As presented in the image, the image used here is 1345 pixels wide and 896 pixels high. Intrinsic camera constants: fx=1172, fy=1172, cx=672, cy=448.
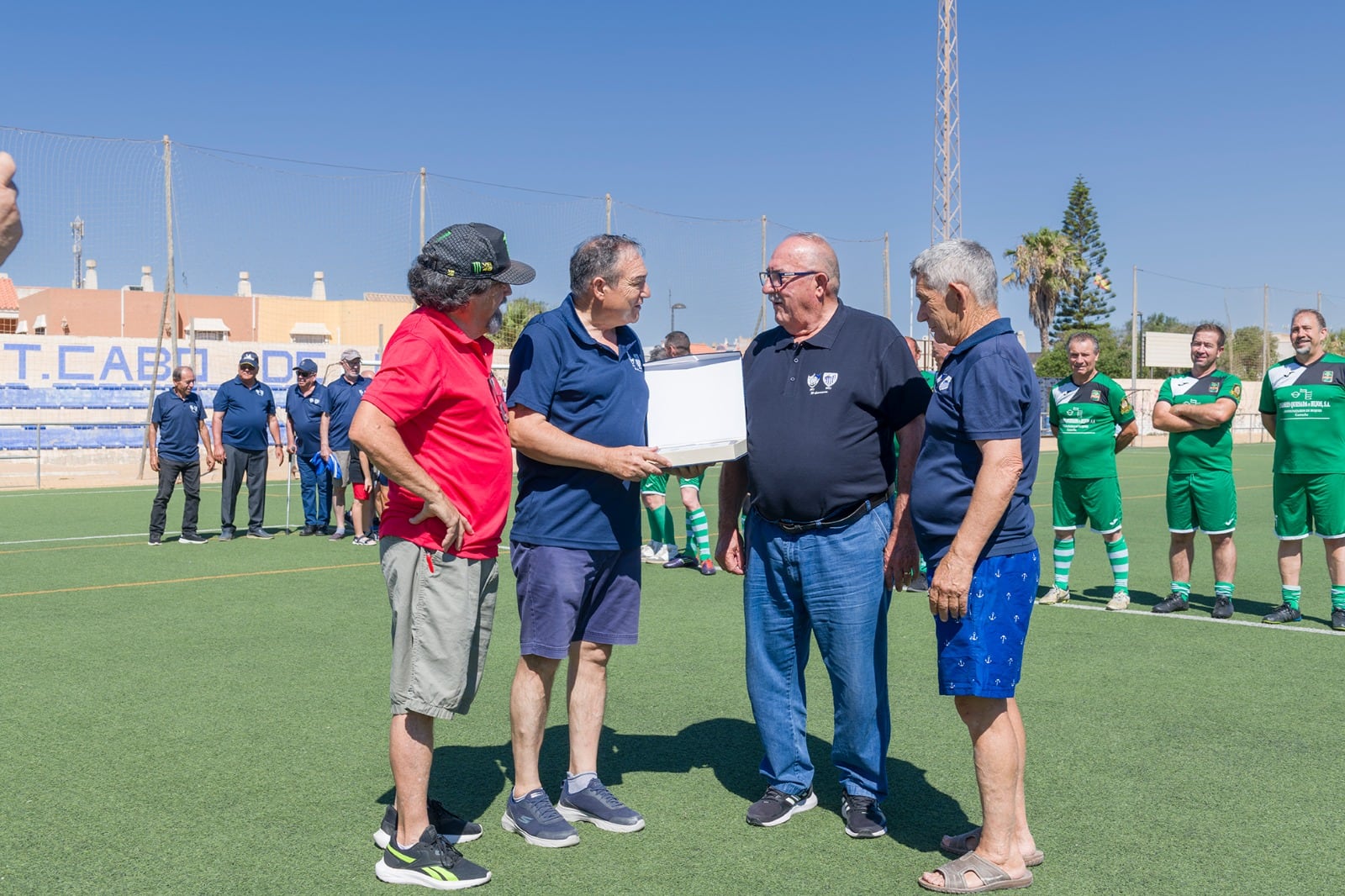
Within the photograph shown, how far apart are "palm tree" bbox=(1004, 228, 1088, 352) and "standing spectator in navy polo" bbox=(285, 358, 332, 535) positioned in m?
48.3

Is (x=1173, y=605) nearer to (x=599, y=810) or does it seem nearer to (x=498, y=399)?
(x=599, y=810)

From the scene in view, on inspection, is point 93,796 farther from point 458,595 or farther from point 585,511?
point 585,511

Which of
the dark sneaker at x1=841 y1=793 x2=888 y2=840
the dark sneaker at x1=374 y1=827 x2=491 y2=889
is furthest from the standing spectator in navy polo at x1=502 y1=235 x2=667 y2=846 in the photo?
the dark sneaker at x1=841 y1=793 x2=888 y2=840

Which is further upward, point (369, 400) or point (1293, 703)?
point (369, 400)

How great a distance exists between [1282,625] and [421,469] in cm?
660

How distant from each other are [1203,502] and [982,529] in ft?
18.7

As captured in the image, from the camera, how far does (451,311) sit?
3.88 meters

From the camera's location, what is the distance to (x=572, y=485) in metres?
4.20

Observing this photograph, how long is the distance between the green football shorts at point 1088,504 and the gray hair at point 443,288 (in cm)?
585

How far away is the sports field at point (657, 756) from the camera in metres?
3.81

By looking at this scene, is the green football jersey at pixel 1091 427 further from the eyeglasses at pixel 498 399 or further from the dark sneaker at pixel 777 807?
the eyeglasses at pixel 498 399

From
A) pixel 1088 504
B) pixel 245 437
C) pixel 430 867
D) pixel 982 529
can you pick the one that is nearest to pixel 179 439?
pixel 245 437

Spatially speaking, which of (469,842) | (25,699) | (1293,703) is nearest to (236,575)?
(25,699)

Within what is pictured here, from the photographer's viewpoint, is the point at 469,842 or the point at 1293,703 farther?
the point at 1293,703
